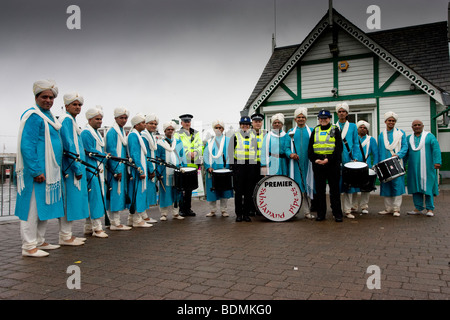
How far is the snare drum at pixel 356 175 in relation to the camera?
7590 millimetres

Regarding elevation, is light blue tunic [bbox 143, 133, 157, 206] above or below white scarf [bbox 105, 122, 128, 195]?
below

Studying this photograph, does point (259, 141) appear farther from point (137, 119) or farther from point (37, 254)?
point (37, 254)

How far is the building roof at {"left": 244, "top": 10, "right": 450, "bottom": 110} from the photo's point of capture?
13.5 meters

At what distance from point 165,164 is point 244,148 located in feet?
5.49

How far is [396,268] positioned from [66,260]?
4.06m

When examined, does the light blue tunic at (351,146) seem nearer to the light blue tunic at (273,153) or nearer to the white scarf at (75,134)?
the light blue tunic at (273,153)

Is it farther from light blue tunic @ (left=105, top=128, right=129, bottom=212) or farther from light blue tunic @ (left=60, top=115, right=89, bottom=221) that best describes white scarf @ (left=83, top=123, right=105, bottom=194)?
light blue tunic @ (left=60, top=115, right=89, bottom=221)

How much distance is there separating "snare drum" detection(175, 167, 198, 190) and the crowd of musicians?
0.02m

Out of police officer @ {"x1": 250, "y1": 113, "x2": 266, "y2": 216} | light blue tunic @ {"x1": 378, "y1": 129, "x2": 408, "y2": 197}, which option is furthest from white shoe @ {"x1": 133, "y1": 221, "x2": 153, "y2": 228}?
light blue tunic @ {"x1": 378, "y1": 129, "x2": 408, "y2": 197}

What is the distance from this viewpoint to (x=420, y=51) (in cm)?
1472

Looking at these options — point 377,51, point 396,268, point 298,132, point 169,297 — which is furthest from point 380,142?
point 169,297

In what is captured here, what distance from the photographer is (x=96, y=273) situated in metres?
4.35

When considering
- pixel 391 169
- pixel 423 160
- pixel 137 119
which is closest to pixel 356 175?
pixel 391 169
